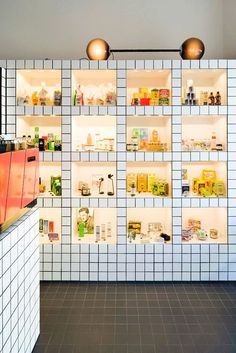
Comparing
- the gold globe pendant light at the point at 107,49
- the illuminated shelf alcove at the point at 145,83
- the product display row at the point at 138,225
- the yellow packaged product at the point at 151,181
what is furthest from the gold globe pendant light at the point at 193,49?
the product display row at the point at 138,225

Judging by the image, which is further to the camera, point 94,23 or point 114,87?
point 94,23

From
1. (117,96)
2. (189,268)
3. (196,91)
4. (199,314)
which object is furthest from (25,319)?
(196,91)

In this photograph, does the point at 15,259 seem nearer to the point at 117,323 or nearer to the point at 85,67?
the point at 117,323

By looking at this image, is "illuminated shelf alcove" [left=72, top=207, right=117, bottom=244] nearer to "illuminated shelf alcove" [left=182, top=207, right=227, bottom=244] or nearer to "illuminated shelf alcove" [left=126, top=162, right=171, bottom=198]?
"illuminated shelf alcove" [left=126, top=162, right=171, bottom=198]

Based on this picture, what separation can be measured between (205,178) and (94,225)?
1424 millimetres

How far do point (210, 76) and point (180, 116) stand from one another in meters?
0.75

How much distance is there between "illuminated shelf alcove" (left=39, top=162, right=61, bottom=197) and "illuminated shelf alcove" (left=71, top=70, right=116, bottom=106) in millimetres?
806

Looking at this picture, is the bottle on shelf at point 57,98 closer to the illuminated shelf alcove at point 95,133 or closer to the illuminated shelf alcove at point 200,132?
the illuminated shelf alcove at point 95,133

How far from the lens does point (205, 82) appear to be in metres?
4.18

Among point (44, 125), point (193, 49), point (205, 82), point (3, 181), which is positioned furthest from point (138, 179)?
point (3, 181)

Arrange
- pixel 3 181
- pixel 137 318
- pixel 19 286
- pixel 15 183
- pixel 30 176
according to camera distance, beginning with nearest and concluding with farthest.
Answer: pixel 3 181 → pixel 15 183 → pixel 19 286 → pixel 30 176 → pixel 137 318

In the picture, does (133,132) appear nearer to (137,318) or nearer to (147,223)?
(147,223)

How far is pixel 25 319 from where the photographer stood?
2.24 m

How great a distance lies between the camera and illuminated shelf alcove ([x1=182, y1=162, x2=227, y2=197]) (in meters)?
3.89
